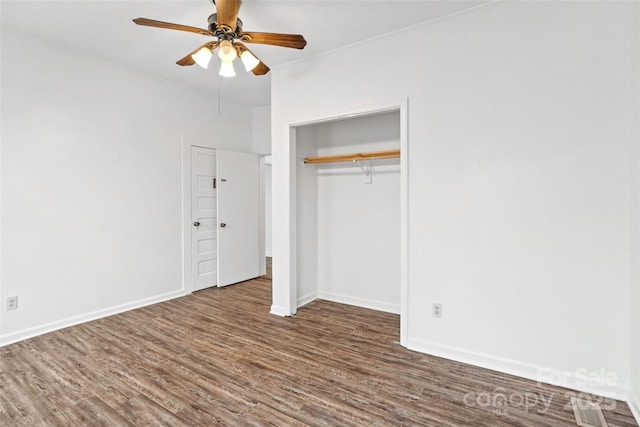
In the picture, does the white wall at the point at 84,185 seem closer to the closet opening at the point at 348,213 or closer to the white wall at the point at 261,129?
the white wall at the point at 261,129

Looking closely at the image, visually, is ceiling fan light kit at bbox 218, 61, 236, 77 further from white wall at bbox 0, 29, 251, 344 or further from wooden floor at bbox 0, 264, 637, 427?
wooden floor at bbox 0, 264, 637, 427

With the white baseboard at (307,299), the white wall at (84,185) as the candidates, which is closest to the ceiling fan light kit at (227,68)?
the white wall at (84,185)

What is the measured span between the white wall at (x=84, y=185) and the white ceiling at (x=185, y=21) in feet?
1.13

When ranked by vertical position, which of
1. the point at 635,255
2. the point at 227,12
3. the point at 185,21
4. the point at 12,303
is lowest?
the point at 12,303

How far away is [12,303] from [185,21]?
2.96m

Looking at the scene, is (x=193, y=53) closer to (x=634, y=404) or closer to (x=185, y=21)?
(x=185, y=21)

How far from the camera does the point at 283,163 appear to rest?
3465mm

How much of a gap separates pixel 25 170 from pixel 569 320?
466 centimetres

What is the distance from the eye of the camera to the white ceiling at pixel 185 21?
2.45 m

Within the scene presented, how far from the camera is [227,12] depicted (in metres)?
2.14

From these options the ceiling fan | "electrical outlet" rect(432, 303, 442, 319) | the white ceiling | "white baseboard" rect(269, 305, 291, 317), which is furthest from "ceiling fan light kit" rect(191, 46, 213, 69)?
"electrical outlet" rect(432, 303, 442, 319)

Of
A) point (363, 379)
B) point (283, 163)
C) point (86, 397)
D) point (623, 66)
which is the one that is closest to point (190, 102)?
point (283, 163)

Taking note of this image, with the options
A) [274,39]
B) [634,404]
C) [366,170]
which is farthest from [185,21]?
[634,404]

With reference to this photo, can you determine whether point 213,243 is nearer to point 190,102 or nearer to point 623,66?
point 190,102
